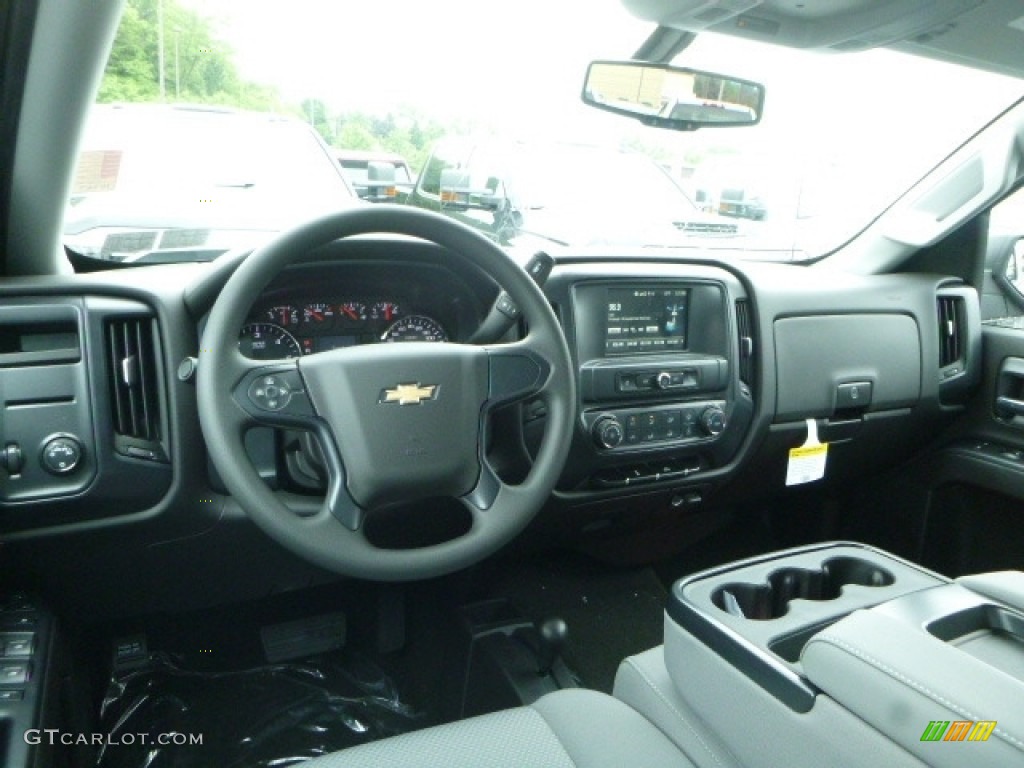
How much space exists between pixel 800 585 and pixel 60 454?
1.43 metres

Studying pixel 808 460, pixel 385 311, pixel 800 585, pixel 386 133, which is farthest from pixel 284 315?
pixel 808 460

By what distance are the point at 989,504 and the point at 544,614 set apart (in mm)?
1446

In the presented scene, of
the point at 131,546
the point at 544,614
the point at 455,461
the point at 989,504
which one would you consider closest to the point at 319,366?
the point at 455,461

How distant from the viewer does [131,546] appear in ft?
5.74

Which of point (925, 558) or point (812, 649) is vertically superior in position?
point (812, 649)

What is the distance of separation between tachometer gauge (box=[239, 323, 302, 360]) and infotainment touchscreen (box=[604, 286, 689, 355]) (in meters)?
0.78

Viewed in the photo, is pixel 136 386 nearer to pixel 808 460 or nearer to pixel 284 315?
pixel 284 315

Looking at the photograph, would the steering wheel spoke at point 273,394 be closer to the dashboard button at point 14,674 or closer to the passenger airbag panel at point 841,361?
the dashboard button at point 14,674

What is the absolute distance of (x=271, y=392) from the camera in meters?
1.42

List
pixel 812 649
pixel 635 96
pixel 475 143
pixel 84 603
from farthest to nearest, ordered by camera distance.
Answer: pixel 475 143, pixel 635 96, pixel 84 603, pixel 812 649

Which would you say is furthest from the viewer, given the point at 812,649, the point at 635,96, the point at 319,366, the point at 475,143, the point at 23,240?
the point at 475,143

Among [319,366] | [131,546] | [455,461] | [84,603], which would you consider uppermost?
[319,366]

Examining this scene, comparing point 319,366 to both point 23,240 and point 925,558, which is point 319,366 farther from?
point 925,558

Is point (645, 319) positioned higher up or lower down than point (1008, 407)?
higher up
